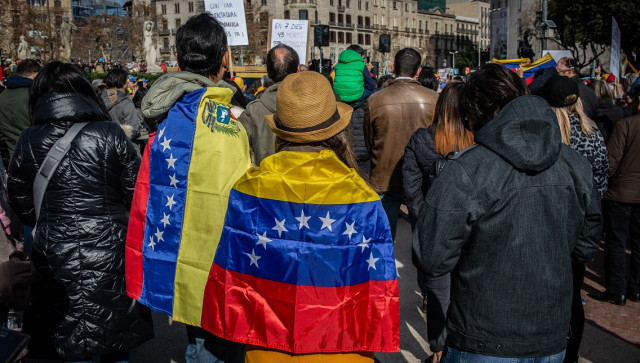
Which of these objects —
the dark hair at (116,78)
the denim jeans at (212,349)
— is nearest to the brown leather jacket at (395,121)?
the denim jeans at (212,349)

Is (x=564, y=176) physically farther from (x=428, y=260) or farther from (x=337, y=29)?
(x=337, y=29)

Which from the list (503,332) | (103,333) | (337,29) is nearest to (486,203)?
(503,332)

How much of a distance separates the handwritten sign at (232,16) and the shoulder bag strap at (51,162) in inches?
204

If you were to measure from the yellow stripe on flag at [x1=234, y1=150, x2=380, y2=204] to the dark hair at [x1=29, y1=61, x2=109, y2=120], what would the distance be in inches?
59.4

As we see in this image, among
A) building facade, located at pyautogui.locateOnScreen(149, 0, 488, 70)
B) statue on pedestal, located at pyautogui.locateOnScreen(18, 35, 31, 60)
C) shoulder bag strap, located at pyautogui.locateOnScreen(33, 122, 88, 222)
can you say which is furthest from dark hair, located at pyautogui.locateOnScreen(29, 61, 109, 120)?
building facade, located at pyautogui.locateOnScreen(149, 0, 488, 70)

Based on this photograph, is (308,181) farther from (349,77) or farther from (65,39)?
(65,39)

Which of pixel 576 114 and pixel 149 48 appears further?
pixel 149 48

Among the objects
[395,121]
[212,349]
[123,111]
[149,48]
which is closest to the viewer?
[212,349]

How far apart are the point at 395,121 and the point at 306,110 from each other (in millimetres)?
2692

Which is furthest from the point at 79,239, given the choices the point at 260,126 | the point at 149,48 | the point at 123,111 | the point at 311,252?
the point at 149,48

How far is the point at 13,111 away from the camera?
19.2ft

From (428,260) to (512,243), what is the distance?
12.5 inches

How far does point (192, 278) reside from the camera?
9.47ft

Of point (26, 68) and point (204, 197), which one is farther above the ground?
→ point (26, 68)
